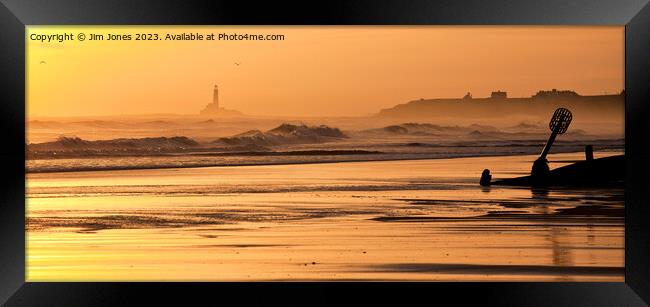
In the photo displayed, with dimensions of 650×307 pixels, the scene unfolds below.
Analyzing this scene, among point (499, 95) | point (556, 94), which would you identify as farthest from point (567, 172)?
point (499, 95)

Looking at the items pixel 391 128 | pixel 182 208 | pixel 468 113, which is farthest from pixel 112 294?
pixel 468 113

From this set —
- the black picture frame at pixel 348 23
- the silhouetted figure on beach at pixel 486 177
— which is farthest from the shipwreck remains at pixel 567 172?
the black picture frame at pixel 348 23

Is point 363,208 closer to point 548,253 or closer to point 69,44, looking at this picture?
point 548,253

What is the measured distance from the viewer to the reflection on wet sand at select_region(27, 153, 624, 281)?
6910mm

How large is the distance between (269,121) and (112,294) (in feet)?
4.99

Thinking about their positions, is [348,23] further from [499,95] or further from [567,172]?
[567,172]

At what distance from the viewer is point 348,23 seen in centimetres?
671

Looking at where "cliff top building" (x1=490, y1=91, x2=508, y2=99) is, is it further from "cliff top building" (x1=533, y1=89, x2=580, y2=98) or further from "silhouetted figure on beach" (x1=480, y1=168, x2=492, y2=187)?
"silhouetted figure on beach" (x1=480, y1=168, x2=492, y2=187)

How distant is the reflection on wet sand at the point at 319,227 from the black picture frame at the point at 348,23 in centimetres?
10

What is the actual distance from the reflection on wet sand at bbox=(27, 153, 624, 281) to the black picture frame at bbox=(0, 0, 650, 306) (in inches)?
4.0

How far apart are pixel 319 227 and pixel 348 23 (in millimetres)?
1327

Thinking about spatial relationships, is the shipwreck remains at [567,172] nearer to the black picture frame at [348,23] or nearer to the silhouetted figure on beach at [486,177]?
the silhouetted figure on beach at [486,177]

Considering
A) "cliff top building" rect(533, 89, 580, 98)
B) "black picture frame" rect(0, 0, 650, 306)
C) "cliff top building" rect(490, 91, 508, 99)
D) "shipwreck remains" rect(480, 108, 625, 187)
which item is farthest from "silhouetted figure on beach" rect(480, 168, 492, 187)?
"black picture frame" rect(0, 0, 650, 306)

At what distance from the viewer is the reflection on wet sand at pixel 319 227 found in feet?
22.7
